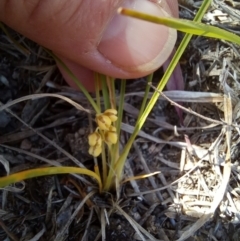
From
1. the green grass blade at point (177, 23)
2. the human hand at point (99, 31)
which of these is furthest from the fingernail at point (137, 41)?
the green grass blade at point (177, 23)

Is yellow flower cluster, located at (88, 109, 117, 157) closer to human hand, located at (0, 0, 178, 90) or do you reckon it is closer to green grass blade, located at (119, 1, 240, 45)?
human hand, located at (0, 0, 178, 90)

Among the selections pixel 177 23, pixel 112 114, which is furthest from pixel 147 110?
pixel 177 23

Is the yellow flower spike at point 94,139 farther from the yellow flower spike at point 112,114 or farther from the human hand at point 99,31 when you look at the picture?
the human hand at point 99,31

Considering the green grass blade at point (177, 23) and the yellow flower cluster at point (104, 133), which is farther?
the yellow flower cluster at point (104, 133)

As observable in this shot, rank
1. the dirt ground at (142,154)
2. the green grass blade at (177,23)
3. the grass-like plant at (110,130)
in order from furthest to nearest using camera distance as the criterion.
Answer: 1. the dirt ground at (142,154)
2. the grass-like plant at (110,130)
3. the green grass blade at (177,23)

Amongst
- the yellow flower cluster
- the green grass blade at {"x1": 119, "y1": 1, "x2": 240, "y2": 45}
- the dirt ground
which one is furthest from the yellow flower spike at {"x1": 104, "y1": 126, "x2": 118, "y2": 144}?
the green grass blade at {"x1": 119, "y1": 1, "x2": 240, "y2": 45}

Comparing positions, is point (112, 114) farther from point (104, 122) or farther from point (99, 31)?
point (99, 31)
